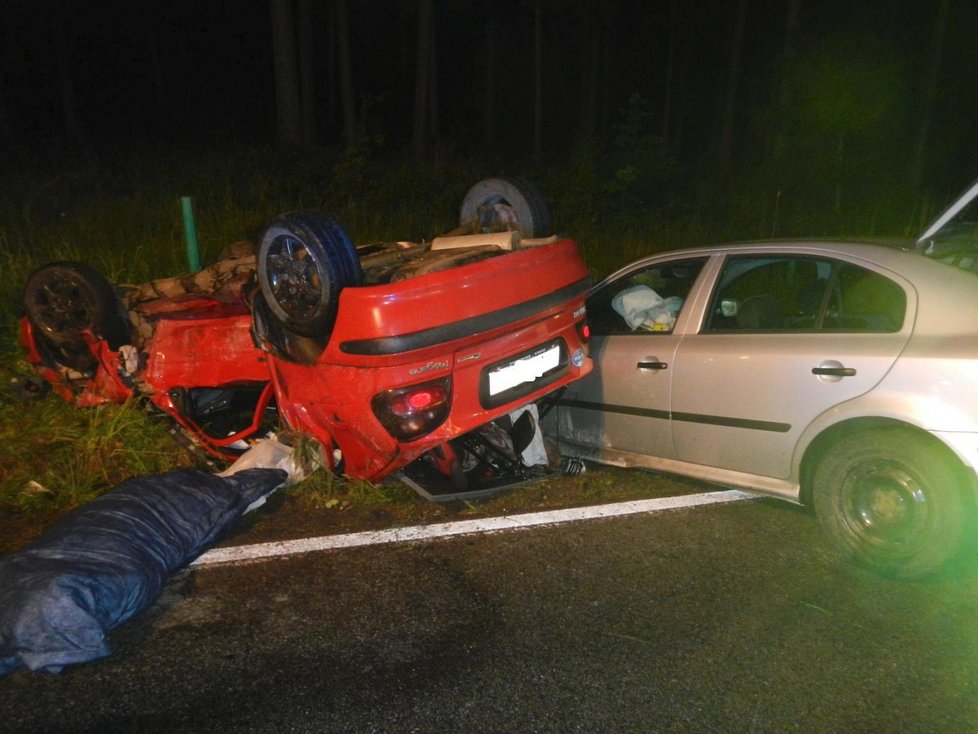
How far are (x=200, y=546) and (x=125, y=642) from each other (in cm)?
72

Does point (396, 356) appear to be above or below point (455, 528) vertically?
above

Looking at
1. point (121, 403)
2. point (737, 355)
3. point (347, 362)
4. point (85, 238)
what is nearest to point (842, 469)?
point (737, 355)

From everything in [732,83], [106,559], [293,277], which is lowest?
[106,559]

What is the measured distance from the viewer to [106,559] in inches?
129

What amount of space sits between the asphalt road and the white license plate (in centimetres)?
76

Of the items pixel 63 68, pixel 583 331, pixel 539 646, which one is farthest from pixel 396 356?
pixel 63 68

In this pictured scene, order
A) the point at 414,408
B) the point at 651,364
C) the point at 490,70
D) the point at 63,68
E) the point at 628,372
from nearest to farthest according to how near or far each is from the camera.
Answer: the point at 414,408 < the point at 651,364 < the point at 628,372 < the point at 63,68 < the point at 490,70

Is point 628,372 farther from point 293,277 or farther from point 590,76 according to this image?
point 590,76

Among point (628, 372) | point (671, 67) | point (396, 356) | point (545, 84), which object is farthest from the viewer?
point (545, 84)

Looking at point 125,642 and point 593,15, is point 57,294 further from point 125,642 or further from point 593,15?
point 593,15

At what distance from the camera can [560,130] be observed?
1629 inches

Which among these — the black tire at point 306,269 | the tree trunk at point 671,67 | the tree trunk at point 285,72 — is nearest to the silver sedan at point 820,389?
the black tire at point 306,269

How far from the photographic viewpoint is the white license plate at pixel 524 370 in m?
3.93

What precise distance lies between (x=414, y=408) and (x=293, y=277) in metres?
0.90
